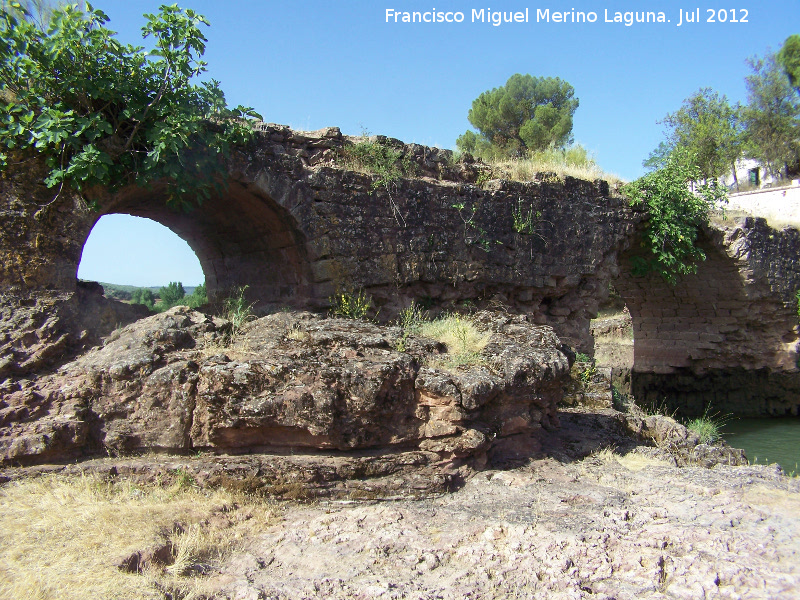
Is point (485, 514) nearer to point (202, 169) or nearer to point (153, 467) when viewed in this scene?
point (153, 467)

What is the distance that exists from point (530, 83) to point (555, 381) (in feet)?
66.2

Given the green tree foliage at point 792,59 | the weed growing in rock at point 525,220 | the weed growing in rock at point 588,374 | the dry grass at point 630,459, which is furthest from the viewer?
the green tree foliage at point 792,59

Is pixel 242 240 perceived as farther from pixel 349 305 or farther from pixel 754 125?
pixel 754 125

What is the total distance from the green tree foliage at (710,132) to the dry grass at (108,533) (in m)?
23.8

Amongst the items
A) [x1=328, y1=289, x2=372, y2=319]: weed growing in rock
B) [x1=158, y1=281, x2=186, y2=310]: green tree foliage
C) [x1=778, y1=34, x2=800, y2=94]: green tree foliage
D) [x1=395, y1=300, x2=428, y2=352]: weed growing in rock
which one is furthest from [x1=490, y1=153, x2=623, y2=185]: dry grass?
[x1=778, y1=34, x2=800, y2=94]: green tree foliage

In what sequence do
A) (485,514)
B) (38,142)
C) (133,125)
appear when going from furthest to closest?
(133,125), (38,142), (485,514)

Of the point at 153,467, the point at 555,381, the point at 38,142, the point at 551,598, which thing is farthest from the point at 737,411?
the point at 38,142

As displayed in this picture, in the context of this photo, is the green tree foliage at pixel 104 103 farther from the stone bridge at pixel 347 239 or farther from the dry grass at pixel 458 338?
the dry grass at pixel 458 338

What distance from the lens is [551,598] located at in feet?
10.7

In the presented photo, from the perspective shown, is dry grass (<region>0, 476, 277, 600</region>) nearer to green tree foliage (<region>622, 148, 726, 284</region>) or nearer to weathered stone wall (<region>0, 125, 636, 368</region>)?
weathered stone wall (<region>0, 125, 636, 368</region>)

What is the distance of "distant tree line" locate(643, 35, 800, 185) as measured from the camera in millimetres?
23859

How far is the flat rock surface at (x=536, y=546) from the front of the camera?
10.9ft

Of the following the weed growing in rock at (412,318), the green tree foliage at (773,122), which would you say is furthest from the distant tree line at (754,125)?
the weed growing in rock at (412,318)

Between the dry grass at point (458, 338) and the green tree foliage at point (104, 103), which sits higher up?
the green tree foliage at point (104, 103)
